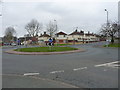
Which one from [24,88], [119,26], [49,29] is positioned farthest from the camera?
[49,29]

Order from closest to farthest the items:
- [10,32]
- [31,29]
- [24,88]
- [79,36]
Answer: [24,88]
[31,29]
[10,32]
[79,36]

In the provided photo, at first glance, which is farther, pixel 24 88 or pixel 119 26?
pixel 119 26

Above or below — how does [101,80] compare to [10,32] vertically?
below

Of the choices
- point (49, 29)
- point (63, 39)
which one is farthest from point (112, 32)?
point (63, 39)

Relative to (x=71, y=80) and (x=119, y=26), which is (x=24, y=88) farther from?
(x=119, y=26)

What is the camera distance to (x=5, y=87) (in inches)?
181

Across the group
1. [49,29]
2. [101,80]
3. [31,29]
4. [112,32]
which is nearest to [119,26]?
[112,32]

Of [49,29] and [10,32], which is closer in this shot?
[49,29]

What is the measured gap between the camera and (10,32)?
8244 centimetres

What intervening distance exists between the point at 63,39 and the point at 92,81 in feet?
268

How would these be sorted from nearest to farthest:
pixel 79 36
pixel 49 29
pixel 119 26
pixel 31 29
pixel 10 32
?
1. pixel 119 26
2. pixel 49 29
3. pixel 31 29
4. pixel 10 32
5. pixel 79 36

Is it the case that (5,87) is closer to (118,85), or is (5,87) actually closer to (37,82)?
(37,82)

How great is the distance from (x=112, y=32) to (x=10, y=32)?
62.5 meters

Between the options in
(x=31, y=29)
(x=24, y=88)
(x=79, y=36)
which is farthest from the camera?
(x=79, y=36)
